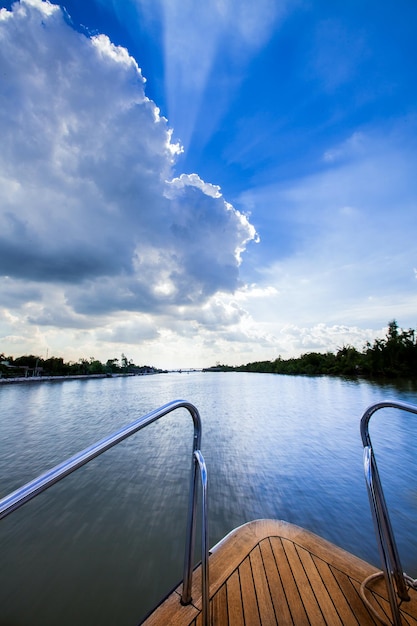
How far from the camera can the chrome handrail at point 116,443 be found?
33.6 inches

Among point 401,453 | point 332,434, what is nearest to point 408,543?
point 401,453

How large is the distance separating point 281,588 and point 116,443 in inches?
61.7

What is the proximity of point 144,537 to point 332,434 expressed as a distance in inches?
298

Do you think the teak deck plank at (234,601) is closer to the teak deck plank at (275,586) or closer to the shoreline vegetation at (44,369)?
the teak deck plank at (275,586)

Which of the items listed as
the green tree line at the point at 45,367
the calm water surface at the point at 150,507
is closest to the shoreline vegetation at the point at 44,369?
the green tree line at the point at 45,367

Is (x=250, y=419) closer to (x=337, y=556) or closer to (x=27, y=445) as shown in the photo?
(x=27, y=445)

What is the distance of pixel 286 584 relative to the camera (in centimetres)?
177

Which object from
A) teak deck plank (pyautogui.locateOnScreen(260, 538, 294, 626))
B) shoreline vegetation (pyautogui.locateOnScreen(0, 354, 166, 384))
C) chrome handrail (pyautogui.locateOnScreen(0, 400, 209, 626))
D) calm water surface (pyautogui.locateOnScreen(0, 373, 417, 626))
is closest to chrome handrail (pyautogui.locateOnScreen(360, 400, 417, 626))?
teak deck plank (pyautogui.locateOnScreen(260, 538, 294, 626))

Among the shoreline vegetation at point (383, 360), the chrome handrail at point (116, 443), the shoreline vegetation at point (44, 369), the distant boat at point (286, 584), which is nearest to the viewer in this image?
the chrome handrail at point (116, 443)

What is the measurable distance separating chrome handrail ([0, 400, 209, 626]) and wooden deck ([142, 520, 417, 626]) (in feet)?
0.56

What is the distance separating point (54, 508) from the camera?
15.1 ft

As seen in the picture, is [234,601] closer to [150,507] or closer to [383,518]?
[383,518]

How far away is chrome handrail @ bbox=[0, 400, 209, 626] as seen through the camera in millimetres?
852

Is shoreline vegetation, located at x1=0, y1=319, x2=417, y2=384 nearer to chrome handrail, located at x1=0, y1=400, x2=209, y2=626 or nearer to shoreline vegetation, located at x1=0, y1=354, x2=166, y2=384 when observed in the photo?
shoreline vegetation, located at x1=0, y1=354, x2=166, y2=384
